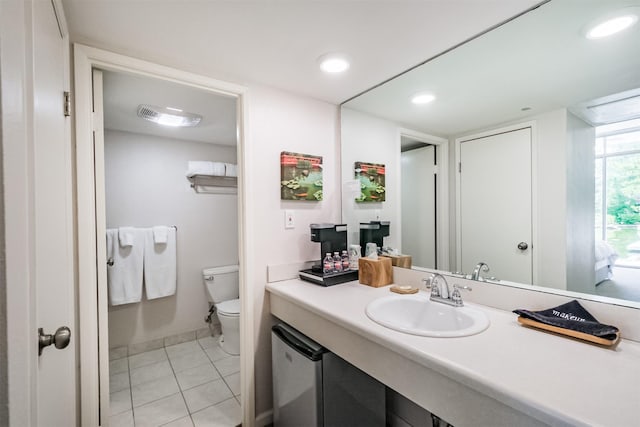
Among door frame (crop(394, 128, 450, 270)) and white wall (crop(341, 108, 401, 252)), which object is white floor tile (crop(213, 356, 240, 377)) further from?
door frame (crop(394, 128, 450, 270))

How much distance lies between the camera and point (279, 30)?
3.88 feet

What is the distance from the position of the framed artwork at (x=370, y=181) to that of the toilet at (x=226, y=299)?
1.53m

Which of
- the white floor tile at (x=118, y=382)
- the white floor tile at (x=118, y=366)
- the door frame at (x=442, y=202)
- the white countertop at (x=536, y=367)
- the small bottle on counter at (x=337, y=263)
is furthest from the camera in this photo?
the white floor tile at (x=118, y=366)

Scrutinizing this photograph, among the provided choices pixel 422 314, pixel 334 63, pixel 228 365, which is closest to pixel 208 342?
pixel 228 365

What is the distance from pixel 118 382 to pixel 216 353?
722 millimetres

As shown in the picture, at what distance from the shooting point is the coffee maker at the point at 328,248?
1.66 metres

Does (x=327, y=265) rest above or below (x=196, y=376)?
above

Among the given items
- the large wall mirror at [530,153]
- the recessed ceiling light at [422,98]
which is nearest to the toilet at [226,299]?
the large wall mirror at [530,153]

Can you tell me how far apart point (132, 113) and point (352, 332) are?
2188mm

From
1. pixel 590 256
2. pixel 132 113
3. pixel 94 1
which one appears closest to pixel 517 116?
pixel 590 256

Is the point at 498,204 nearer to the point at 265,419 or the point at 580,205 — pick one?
the point at 580,205

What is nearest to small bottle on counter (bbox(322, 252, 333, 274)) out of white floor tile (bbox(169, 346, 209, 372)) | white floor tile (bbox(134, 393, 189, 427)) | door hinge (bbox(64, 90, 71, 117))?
white floor tile (bbox(134, 393, 189, 427))

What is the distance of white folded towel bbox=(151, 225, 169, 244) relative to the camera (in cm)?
252

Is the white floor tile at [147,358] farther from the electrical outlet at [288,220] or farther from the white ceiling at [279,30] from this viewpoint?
the white ceiling at [279,30]
